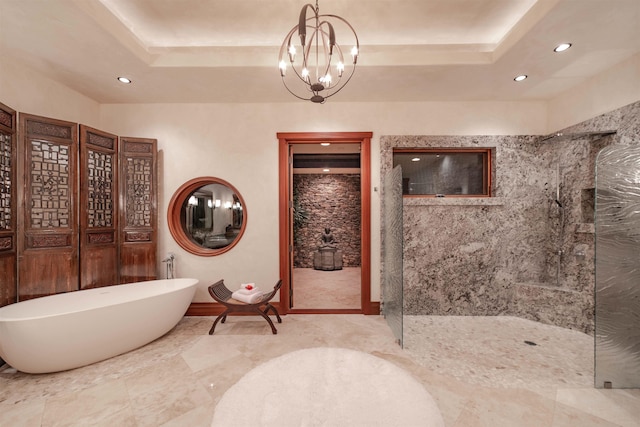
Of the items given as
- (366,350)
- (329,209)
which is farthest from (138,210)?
(329,209)

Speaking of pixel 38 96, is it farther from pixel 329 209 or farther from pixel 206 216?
pixel 329 209

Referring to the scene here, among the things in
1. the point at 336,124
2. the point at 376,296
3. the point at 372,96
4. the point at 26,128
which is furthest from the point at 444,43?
the point at 26,128

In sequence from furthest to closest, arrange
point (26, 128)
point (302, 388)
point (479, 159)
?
point (479, 159), point (26, 128), point (302, 388)

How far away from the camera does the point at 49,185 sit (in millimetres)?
2607

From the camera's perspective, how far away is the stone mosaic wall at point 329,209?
7121 mm

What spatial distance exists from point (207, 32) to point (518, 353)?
14.1 feet

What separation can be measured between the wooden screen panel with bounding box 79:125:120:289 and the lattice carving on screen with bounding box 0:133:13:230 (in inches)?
19.5

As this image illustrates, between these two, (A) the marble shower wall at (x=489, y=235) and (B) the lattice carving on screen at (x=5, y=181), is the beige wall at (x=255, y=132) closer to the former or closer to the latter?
(A) the marble shower wall at (x=489, y=235)

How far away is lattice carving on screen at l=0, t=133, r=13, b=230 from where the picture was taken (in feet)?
7.61

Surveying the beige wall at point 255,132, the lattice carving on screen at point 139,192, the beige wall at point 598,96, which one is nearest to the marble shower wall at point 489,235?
the beige wall at point 255,132

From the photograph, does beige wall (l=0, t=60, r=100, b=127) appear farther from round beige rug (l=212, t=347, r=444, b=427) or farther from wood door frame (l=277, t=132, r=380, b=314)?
round beige rug (l=212, t=347, r=444, b=427)

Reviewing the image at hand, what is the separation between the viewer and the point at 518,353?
8.18ft

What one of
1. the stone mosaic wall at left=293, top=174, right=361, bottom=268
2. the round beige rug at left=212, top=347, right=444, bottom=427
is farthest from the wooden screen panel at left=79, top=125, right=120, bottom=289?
the stone mosaic wall at left=293, top=174, right=361, bottom=268

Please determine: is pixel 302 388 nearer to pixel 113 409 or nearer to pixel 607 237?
pixel 113 409
